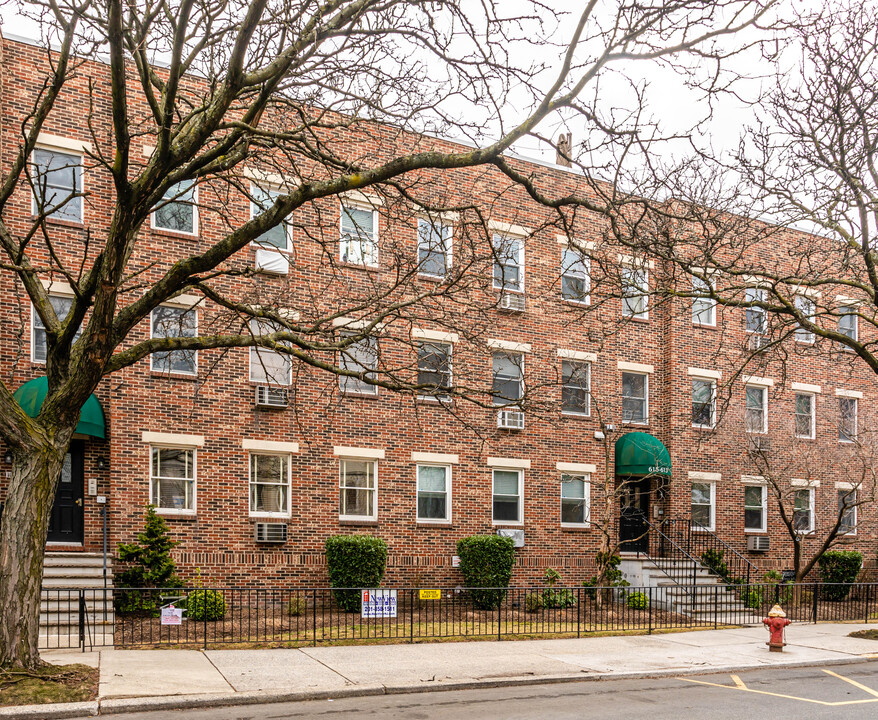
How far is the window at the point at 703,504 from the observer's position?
26.1 m

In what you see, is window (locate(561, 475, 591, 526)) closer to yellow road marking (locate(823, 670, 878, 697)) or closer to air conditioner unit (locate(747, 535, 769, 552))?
air conditioner unit (locate(747, 535, 769, 552))

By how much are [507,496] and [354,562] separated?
5.16 m

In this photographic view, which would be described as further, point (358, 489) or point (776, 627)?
point (358, 489)

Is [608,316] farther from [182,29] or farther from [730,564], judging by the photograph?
[182,29]

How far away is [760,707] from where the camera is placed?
10844mm

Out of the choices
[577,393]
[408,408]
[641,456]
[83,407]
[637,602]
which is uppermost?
[577,393]

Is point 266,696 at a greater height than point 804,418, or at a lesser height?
lesser

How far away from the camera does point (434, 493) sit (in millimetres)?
22469

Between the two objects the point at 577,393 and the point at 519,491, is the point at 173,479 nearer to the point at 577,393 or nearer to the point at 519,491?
the point at 519,491

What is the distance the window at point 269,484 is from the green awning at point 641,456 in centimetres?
918

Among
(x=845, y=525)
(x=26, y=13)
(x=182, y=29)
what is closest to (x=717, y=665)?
(x=182, y=29)

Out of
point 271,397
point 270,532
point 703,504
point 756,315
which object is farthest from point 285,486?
point 703,504

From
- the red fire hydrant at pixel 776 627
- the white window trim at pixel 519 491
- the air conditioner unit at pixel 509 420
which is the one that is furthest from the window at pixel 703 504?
the red fire hydrant at pixel 776 627

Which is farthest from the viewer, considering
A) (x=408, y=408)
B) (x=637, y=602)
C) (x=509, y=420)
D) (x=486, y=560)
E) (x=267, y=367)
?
(x=509, y=420)
